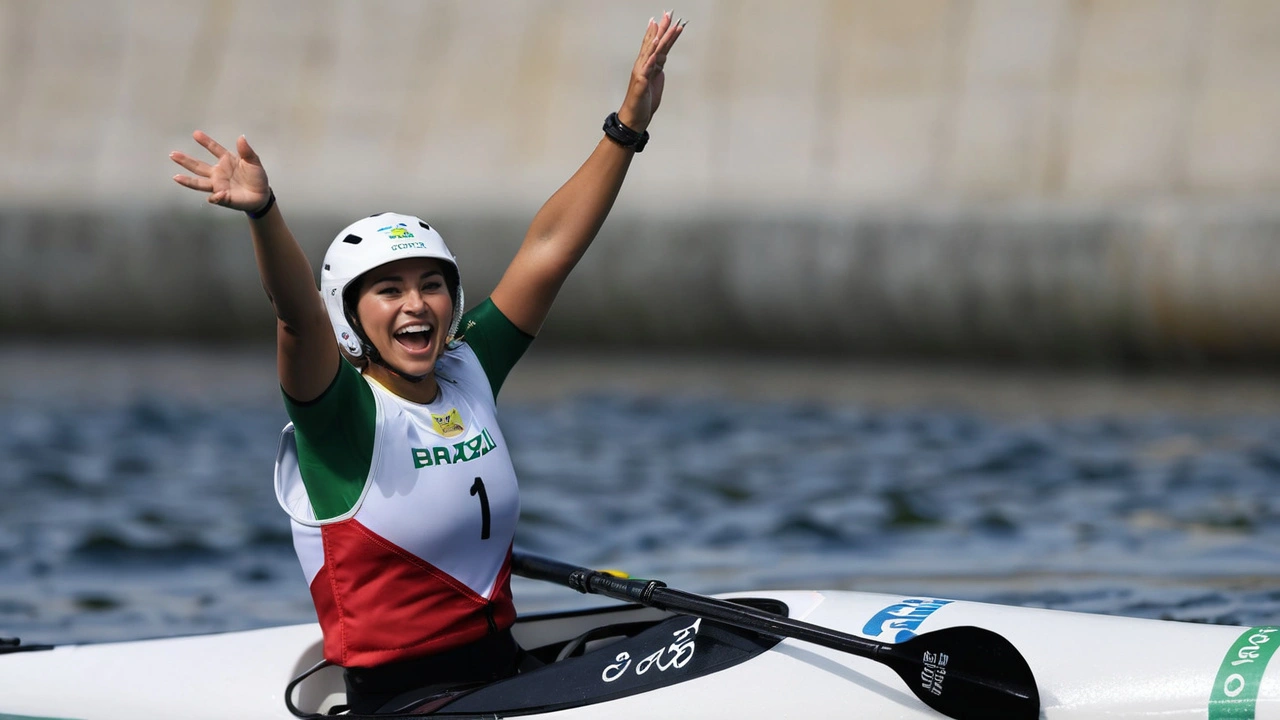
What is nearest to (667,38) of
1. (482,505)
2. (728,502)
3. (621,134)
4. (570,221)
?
(621,134)

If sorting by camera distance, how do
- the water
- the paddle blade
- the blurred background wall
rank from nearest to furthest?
the paddle blade, the water, the blurred background wall

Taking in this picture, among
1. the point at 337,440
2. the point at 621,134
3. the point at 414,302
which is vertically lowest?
the point at 337,440

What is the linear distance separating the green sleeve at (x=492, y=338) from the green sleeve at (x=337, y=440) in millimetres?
590

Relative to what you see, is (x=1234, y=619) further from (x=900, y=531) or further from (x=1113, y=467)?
(x=1113, y=467)

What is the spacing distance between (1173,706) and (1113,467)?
5.76m

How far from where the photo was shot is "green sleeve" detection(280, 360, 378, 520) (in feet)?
11.3

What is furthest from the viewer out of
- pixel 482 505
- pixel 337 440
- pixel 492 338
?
pixel 492 338

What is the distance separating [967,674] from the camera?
341cm

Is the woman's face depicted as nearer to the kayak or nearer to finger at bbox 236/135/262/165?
finger at bbox 236/135/262/165

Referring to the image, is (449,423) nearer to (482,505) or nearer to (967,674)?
(482,505)

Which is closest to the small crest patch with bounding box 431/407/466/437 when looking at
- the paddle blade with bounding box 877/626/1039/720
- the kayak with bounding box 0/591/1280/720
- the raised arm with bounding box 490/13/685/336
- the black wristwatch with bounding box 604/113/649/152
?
the raised arm with bounding box 490/13/685/336

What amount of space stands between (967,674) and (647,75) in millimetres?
1906

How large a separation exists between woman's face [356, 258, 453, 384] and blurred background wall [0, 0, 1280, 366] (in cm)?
873

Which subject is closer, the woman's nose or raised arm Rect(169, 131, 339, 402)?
raised arm Rect(169, 131, 339, 402)
